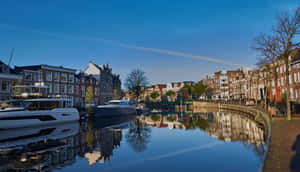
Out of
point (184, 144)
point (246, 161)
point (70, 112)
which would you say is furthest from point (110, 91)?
point (246, 161)

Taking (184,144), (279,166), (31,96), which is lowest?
(184,144)

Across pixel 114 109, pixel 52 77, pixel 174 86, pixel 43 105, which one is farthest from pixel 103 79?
pixel 174 86

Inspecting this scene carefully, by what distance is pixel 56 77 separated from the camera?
5578 centimetres

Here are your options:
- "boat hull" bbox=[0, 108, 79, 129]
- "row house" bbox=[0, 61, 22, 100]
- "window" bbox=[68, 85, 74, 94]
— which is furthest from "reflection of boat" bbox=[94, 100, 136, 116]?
"window" bbox=[68, 85, 74, 94]

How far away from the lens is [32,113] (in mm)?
26703

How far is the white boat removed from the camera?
80.1 feet

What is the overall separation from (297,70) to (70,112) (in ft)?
150

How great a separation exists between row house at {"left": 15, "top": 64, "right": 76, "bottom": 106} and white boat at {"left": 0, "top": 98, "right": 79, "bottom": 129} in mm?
16684

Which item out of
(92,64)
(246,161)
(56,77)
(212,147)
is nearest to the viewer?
(246,161)

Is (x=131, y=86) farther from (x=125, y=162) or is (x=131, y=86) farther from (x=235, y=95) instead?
(x=125, y=162)

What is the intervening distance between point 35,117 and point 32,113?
2.50 feet

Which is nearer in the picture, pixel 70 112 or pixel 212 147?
pixel 212 147

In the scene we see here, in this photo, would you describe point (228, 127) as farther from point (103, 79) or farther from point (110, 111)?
point (103, 79)

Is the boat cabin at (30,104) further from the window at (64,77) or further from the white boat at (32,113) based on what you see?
the window at (64,77)
